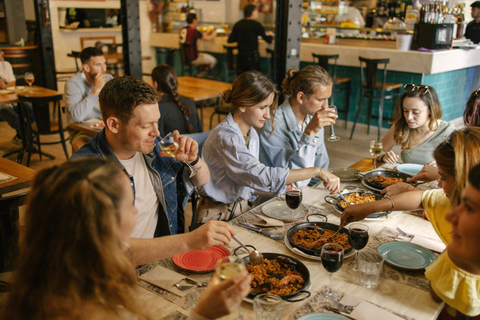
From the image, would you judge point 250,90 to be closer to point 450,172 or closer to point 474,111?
point 450,172

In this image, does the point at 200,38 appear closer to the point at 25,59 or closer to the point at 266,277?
the point at 25,59

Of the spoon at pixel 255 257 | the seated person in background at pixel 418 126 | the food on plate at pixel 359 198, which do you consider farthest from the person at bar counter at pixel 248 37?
the spoon at pixel 255 257

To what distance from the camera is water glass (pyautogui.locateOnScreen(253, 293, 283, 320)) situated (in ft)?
3.98

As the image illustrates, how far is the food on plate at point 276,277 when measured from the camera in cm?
139

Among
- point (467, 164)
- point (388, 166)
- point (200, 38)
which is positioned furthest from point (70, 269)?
point (200, 38)

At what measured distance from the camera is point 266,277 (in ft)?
4.83

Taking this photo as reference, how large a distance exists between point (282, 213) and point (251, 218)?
16 centimetres

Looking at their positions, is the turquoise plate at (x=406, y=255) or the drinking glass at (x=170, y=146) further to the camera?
the drinking glass at (x=170, y=146)

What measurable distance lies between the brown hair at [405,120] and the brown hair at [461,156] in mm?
1439

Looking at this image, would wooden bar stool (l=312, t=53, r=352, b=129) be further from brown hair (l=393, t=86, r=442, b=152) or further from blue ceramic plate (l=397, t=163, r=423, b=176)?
blue ceramic plate (l=397, t=163, r=423, b=176)

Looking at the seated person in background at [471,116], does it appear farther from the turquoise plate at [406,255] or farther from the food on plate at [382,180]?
the turquoise plate at [406,255]

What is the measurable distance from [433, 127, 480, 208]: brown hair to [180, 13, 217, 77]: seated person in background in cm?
681

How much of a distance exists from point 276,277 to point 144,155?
0.88m

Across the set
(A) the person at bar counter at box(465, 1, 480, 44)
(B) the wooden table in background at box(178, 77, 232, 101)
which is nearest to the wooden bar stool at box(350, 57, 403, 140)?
(A) the person at bar counter at box(465, 1, 480, 44)
